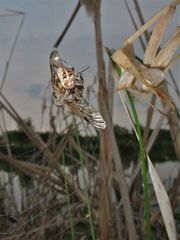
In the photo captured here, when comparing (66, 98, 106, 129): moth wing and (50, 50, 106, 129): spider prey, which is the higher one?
(50, 50, 106, 129): spider prey

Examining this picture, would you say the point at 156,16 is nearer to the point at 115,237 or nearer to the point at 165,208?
the point at 165,208

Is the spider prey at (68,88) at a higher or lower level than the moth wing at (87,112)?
higher

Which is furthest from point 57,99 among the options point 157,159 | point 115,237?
point 157,159
